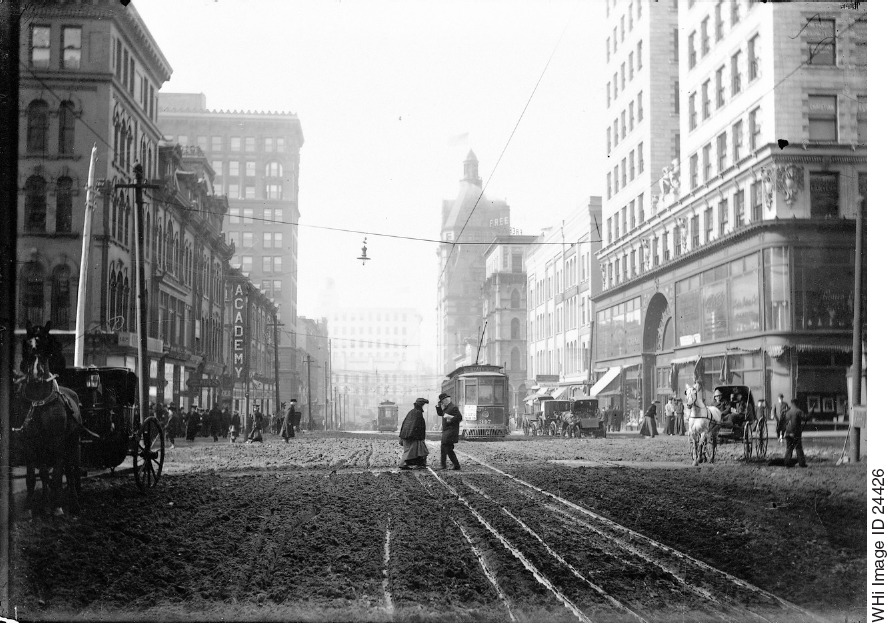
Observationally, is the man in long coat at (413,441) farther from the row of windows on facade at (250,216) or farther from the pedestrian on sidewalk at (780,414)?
the pedestrian on sidewalk at (780,414)

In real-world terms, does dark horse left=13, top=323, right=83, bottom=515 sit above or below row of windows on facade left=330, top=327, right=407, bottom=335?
below

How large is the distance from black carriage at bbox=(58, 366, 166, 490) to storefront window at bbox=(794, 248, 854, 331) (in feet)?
29.9

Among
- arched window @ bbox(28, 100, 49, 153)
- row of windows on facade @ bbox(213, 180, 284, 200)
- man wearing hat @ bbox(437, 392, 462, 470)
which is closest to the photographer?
arched window @ bbox(28, 100, 49, 153)

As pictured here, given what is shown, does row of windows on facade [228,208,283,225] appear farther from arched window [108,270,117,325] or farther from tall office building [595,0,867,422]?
tall office building [595,0,867,422]

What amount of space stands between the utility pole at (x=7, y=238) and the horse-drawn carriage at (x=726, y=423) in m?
10.4

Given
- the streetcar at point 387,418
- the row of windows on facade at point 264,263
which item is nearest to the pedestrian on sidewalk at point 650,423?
the row of windows on facade at point 264,263

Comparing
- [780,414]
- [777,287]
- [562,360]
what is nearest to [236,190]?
[777,287]

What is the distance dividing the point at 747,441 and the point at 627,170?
6.72 metres

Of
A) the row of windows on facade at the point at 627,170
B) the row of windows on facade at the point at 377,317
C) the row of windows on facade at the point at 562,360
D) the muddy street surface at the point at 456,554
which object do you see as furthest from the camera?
the row of windows on facade at the point at 562,360

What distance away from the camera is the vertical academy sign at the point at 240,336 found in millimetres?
25513

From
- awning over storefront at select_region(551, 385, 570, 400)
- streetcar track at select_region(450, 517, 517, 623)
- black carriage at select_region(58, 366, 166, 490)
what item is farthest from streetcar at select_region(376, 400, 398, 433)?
streetcar track at select_region(450, 517, 517, 623)

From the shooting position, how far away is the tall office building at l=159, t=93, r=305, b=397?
10148mm

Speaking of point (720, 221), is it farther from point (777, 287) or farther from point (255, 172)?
point (255, 172)

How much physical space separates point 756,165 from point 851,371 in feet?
13.2
